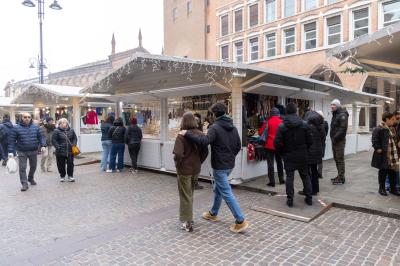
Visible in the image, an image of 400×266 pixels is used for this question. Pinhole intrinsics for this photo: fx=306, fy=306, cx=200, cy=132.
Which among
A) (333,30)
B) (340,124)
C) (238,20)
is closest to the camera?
(340,124)

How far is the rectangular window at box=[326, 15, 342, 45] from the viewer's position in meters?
19.5

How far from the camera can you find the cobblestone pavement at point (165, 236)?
3627mm

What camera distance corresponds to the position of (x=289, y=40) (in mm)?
22344

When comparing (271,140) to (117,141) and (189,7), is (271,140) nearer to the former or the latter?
(117,141)

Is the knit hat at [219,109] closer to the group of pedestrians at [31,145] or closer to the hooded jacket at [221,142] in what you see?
the hooded jacket at [221,142]

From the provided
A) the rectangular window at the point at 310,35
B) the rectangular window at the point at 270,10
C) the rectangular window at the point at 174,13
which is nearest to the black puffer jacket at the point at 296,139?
the rectangular window at the point at 310,35

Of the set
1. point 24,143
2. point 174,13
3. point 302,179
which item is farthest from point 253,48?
point 302,179

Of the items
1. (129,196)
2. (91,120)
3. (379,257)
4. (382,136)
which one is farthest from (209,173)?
(91,120)

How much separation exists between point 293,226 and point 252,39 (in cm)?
2248

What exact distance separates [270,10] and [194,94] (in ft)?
60.0

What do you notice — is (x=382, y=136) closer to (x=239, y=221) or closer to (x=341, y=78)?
(x=239, y=221)

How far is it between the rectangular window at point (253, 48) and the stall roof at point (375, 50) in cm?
1932

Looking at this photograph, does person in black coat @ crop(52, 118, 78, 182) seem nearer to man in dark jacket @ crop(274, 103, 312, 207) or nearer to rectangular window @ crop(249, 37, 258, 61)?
man in dark jacket @ crop(274, 103, 312, 207)

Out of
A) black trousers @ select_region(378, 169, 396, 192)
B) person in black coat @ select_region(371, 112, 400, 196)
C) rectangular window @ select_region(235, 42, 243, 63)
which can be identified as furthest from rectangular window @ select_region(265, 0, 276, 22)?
black trousers @ select_region(378, 169, 396, 192)
